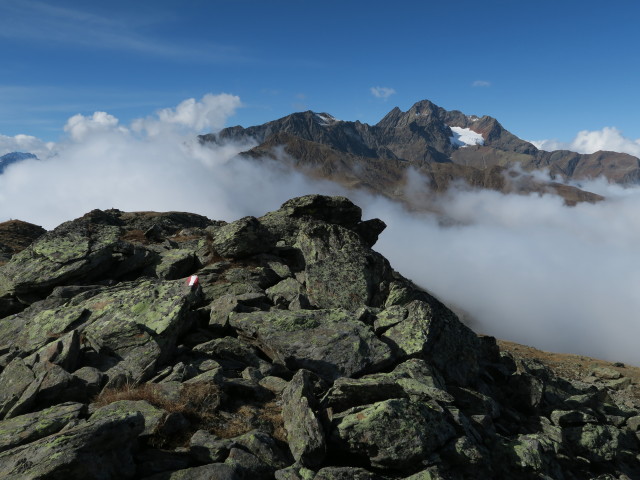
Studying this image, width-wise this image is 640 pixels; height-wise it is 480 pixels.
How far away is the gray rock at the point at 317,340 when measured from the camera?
1875 cm

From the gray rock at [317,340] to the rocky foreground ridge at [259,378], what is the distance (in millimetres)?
80

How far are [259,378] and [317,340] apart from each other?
331 cm

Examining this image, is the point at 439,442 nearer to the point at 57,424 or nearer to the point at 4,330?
the point at 57,424

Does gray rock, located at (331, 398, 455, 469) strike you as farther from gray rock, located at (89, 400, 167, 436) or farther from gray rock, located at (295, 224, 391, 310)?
gray rock, located at (295, 224, 391, 310)

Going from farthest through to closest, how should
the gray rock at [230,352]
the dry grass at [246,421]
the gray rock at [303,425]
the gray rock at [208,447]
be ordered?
the gray rock at [230,352], the dry grass at [246,421], the gray rock at [303,425], the gray rock at [208,447]

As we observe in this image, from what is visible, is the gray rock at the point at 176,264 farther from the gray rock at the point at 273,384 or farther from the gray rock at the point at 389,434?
the gray rock at the point at 389,434

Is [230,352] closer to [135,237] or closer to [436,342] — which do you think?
[436,342]

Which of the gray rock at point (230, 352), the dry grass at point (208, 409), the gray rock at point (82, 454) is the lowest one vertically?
the gray rock at point (230, 352)

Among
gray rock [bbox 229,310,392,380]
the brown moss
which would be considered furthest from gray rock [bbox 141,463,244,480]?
the brown moss

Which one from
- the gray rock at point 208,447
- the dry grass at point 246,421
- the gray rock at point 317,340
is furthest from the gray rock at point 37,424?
the gray rock at point 317,340

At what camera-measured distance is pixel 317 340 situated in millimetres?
19594

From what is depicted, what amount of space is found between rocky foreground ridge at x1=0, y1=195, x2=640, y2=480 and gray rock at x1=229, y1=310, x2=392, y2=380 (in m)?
0.08

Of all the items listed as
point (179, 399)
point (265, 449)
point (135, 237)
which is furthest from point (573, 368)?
point (179, 399)

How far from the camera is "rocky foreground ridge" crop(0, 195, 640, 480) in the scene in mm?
11891
